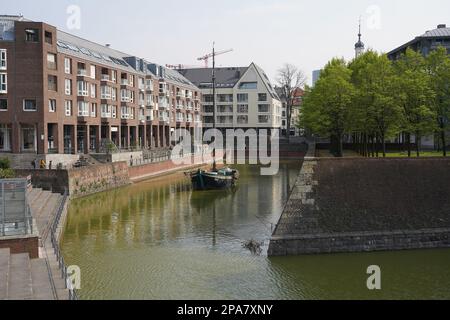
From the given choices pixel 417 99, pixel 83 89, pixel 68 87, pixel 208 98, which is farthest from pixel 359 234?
pixel 208 98

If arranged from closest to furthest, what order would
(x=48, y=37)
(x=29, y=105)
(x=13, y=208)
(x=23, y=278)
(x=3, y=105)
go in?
(x=23, y=278) < (x=13, y=208) < (x=3, y=105) < (x=29, y=105) < (x=48, y=37)

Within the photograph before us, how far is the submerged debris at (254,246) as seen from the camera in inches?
955

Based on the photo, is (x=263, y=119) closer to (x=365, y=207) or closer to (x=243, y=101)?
(x=243, y=101)

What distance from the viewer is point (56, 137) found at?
50969 mm

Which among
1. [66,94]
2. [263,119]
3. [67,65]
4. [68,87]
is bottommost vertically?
[263,119]

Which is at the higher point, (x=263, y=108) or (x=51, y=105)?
(x=263, y=108)

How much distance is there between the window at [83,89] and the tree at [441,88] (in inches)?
1393

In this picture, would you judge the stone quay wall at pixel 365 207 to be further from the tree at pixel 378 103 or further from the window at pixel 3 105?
the window at pixel 3 105

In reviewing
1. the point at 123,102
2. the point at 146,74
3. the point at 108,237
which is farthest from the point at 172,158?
the point at 108,237

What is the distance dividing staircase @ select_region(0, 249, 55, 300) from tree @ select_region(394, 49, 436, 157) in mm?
28097

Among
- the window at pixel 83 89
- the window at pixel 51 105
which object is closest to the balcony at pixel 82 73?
the window at pixel 83 89

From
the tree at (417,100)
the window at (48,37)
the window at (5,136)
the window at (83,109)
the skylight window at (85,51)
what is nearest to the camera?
the tree at (417,100)

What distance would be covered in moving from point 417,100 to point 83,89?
3484 centimetres

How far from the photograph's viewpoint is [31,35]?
47.5 metres
